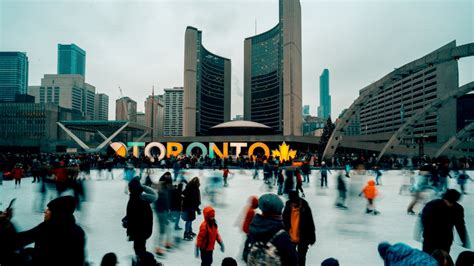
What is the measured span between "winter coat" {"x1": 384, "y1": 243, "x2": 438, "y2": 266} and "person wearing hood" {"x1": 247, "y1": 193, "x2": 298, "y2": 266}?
0.76 m

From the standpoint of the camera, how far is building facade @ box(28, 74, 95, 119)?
582ft

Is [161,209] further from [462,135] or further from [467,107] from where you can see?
[467,107]

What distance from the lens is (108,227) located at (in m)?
6.47

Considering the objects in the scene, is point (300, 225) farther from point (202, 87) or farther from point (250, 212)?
point (202, 87)

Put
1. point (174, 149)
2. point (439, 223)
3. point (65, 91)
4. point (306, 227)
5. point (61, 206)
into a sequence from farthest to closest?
point (65, 91) < point (174, 149) < point (306, 227) < point (439, 223) < point (61, 206)

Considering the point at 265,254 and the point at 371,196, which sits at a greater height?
the point at 265,254

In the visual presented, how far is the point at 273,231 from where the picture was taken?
2137 millimetres

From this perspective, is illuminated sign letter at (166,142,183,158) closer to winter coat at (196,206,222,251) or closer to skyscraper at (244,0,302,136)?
winter coat at (196,206,222,251)

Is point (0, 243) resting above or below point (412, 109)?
below

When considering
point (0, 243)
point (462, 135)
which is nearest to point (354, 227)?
point (0, 243)

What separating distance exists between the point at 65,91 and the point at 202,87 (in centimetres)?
12334

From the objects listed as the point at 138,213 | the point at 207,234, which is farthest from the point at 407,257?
the point at 138,213

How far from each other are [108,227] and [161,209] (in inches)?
82.1

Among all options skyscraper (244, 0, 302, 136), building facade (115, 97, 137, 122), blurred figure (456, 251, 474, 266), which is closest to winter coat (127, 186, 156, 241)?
blurred figure (456, 251, 474, 266)
